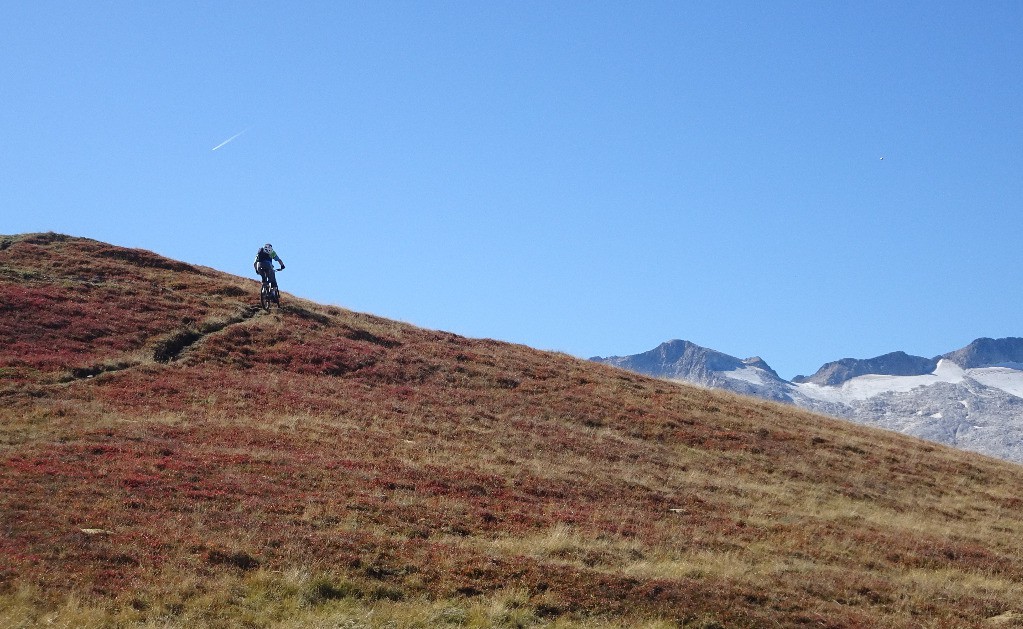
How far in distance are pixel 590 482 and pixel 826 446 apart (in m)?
16.9

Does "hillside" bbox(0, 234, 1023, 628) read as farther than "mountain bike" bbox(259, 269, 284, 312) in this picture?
No

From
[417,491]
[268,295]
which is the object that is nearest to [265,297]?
[268,295]

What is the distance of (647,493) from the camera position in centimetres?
2731

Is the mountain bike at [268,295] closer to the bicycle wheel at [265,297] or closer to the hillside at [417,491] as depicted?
the bicycle wheel at [265,297]

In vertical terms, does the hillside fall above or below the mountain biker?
below

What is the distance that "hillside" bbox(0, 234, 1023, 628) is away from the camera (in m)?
16.5

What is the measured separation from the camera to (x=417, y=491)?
23.6 m

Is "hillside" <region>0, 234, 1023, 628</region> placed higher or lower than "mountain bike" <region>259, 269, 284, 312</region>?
lower

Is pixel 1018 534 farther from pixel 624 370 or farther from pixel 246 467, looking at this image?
pixel 624 370

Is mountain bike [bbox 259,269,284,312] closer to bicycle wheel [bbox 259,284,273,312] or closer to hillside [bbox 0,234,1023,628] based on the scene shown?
bicycle wheel [bbox 259,284,273,312]

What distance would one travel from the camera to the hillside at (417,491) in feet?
54.3

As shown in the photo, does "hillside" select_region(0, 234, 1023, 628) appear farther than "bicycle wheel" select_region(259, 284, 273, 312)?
No

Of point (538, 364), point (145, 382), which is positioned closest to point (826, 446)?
point (538, 364)

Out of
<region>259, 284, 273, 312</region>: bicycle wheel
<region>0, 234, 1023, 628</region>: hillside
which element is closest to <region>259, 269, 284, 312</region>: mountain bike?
<region>259, 284, 273, 312</region>: bicycle wheel
